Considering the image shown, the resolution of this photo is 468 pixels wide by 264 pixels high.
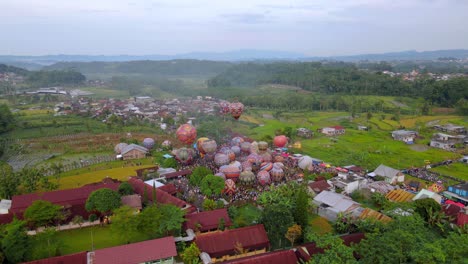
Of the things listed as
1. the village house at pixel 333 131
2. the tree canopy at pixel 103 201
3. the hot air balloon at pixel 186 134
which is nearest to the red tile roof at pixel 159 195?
the tree canopy at pixel 103 201

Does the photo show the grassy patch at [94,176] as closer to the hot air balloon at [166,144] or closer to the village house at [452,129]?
the hot air balloon at [166,144]

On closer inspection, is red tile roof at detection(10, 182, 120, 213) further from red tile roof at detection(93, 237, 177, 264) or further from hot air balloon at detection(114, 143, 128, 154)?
hot air balloon at detection(114, 143, 128, 154)

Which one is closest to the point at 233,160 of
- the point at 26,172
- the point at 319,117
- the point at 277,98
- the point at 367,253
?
the point at 26,172

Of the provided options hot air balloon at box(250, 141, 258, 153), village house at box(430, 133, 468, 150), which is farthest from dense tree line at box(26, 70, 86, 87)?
village house at box(430, 133, 468, 150)

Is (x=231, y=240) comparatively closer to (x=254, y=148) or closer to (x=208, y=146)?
(x=208, y=146)

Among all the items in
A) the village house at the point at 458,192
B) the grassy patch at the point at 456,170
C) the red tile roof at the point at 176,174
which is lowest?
the grassy patch at the point at 456,170

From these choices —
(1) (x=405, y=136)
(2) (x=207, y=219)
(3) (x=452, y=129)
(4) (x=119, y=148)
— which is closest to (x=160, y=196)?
(2) (x=207, y=219)

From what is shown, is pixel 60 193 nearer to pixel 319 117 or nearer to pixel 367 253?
pixel 367 253
